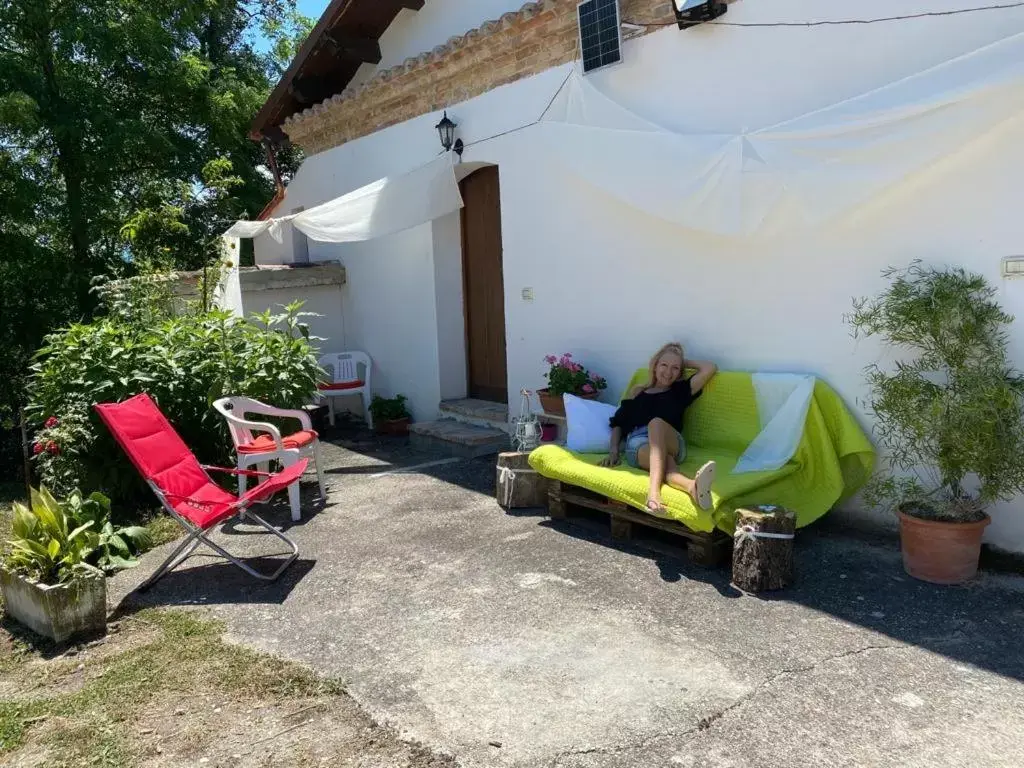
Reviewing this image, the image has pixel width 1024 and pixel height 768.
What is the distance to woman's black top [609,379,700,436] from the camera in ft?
16.0

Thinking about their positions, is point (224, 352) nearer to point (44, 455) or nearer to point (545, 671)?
point (44, 455)

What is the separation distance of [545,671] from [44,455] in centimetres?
421

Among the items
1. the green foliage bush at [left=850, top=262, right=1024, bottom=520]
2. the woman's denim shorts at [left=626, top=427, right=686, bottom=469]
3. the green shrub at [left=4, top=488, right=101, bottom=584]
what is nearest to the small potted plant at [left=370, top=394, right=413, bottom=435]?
the woman's denim shorts at [left=626, top=427, right=686, bottom=469]

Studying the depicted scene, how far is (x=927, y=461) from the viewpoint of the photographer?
399 centimetres

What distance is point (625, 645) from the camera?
329 cm

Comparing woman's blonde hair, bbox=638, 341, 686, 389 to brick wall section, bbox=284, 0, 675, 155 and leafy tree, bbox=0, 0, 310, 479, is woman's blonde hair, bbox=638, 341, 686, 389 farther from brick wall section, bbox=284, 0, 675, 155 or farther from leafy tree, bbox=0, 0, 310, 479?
leafy tree, bbox=0, 0, 310, 479

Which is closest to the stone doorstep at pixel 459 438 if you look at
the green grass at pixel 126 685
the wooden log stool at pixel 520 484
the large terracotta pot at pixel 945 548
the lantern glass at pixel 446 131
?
the wooden log stool at pixel 520 484

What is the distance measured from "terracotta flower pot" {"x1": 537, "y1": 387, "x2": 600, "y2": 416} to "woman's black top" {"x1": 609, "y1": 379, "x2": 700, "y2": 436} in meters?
0.94

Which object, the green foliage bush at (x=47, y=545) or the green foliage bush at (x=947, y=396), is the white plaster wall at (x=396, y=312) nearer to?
the green foliage bush at (x=47, y=545)

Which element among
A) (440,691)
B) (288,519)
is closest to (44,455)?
(288,519)

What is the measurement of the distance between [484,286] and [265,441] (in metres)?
3.14

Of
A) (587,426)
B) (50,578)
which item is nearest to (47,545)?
(50,578)

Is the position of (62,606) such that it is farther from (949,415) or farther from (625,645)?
(949,415)

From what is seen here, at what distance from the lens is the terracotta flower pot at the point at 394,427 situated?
8.27 m
